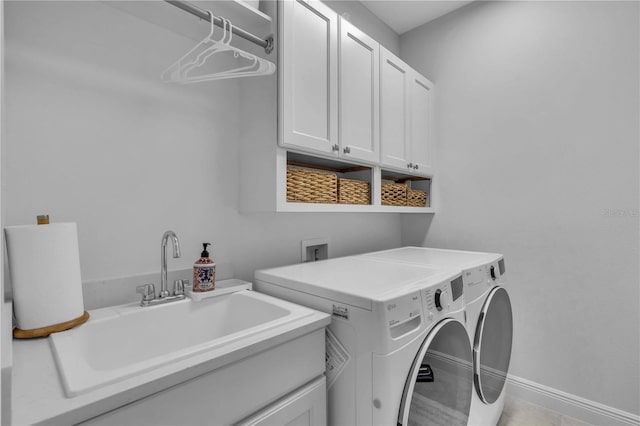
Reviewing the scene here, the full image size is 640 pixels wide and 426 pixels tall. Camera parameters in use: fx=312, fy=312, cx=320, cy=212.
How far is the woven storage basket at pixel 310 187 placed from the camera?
1479 millimetres

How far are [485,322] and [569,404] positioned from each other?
3.48 ft

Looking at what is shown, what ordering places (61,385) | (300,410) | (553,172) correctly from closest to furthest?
(61,385) → (300,410) → (553,172)

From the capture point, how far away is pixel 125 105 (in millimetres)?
1254

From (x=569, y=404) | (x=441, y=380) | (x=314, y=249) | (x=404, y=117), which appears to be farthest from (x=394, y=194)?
(x=569, y=404)

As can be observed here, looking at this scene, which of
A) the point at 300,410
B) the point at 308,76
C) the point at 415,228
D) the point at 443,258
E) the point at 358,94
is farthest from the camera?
the point at 415,228

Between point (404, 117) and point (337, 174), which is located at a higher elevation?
point (404, 117)

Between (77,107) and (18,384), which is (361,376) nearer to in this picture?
(18,384)

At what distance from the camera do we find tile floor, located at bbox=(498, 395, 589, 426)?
6.22 feet

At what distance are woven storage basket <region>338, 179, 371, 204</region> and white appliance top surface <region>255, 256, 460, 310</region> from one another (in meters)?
0.35

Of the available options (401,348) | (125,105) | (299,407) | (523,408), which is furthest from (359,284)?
(523,408)

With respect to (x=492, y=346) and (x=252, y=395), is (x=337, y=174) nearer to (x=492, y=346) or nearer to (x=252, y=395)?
(x=492, y=346)

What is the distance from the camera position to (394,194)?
84.4 inches

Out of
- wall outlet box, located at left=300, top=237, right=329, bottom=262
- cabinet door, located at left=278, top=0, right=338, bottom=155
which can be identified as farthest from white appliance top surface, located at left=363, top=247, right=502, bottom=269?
cabinet door, located at left=278, top=0, right=338, bottom=155

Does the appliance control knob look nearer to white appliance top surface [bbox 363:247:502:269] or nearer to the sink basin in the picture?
white appliance top surface [bbox 363:247:502:269]
